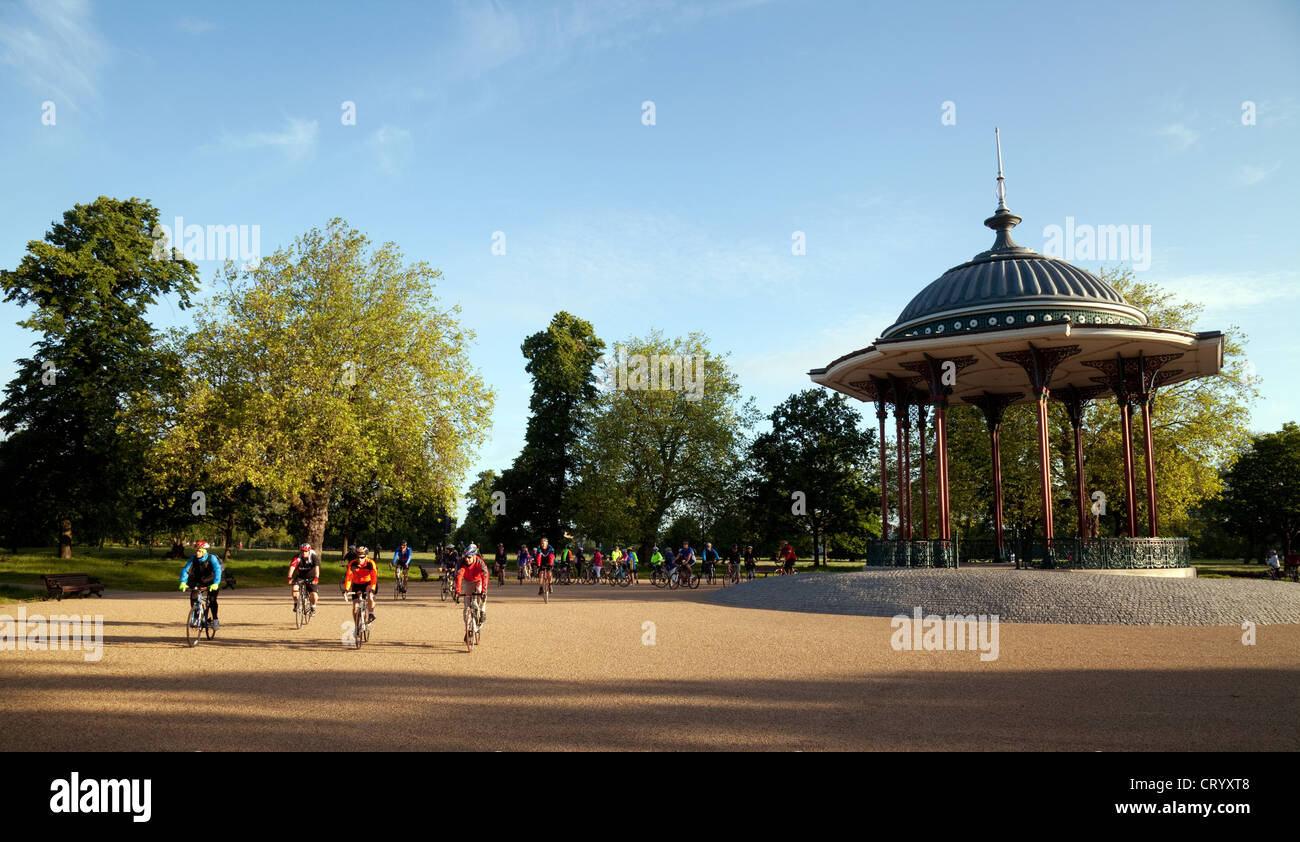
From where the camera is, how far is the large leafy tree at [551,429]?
2242 inches

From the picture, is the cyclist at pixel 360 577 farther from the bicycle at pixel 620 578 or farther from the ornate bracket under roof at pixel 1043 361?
the bicycle at pixel 620 578

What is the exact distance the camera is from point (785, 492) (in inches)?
2192

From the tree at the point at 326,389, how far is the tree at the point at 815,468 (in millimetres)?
25675

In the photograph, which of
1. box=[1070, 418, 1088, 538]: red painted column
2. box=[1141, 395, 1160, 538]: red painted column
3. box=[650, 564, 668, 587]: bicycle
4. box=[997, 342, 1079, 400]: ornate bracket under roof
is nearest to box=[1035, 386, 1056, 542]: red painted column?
box=[997, 342, 1079, 400]: ornate bracket under roof

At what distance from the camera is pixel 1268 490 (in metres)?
59.6

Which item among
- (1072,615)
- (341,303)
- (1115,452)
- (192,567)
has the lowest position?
(1072,615)

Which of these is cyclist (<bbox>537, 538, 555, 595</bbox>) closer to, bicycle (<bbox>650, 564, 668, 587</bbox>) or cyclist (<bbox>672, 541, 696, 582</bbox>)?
cyclist (<bbox>672, 541, 696, 582</bbox>)

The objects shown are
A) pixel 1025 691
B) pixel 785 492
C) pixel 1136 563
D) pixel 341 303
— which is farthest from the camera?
pixel 785 492

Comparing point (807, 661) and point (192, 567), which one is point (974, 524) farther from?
point (192, 567)

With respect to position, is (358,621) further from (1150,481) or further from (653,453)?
(653,453)

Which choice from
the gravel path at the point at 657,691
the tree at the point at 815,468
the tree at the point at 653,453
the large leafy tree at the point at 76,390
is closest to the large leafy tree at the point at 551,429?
the tree at the point at 653,453

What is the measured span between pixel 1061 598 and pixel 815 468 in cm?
3843
